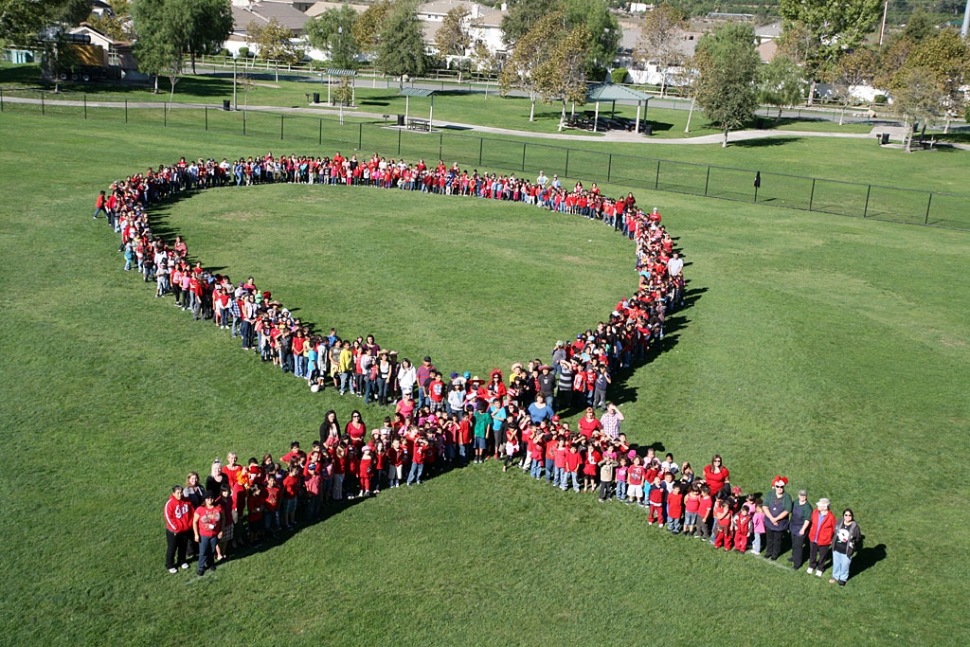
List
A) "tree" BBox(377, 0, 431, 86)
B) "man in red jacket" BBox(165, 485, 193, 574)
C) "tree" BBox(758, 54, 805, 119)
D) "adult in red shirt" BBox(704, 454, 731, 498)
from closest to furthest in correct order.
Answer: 1. "man in red jacket" BBox(165, 485, 193, 574)
2. "adult in red shirt" BBox(704, 454, 731, 498)
3. "tree" BBox(758, 54, 805, 119)
4. "tree" BBox(377, 0, 431, 86)

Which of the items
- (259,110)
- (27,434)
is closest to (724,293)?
(27,434)

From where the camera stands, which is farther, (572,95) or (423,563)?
(572,95)

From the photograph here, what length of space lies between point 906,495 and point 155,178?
29656 mm

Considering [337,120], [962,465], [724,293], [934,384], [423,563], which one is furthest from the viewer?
[337,120]

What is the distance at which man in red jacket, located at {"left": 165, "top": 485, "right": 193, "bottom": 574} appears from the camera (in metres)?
12.2

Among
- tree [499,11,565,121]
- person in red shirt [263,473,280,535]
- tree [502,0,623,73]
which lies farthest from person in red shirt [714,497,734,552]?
tree [502,0,623,73]

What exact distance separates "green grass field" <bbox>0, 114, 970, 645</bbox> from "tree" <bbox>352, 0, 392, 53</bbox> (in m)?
64.7

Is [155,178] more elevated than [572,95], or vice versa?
[572,95]

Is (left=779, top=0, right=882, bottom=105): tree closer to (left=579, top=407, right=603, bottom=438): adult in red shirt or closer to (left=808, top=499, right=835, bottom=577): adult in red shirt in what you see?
(left=579, top=407, right=603, bottom=438): adult in red shirt

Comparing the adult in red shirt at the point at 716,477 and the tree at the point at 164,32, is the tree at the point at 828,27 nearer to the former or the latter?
the tree at the point at 164,32

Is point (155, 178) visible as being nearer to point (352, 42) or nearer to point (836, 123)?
point (352, 42)

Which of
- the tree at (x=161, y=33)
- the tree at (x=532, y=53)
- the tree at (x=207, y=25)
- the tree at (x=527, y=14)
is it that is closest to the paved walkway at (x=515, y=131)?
the tree at (x=161, y=33)

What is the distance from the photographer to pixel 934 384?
2105 cm

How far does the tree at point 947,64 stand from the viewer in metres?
63.0
